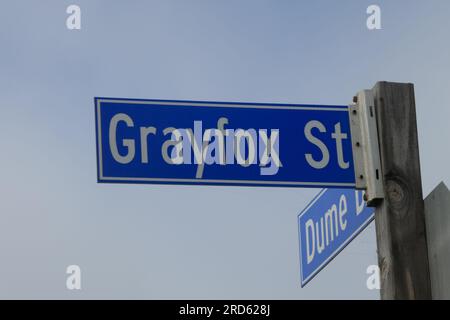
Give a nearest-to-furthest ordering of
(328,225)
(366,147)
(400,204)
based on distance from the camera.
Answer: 1. (400,204)
2. (366,147)
3. (328,225)

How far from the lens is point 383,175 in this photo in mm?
4930

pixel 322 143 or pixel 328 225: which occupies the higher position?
pixel 322 143

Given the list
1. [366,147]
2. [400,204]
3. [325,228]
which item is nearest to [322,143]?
[366,147]

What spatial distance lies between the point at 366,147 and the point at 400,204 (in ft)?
0.89

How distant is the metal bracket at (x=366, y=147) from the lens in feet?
16.2

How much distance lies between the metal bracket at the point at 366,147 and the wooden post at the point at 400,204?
23 millimetres

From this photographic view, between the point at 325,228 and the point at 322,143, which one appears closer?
the point at 322,143

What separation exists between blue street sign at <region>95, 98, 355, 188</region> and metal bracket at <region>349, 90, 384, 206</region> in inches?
3.1

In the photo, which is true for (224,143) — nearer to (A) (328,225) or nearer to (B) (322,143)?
(B) (322,143)

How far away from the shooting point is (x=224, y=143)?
5.12 metres

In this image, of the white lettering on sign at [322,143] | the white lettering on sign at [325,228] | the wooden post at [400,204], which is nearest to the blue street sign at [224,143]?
the white lettering on sign at [322,143]

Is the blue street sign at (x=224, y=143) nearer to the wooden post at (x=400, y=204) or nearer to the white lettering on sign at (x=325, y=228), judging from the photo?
the wooden post at (x=400, y=204)
